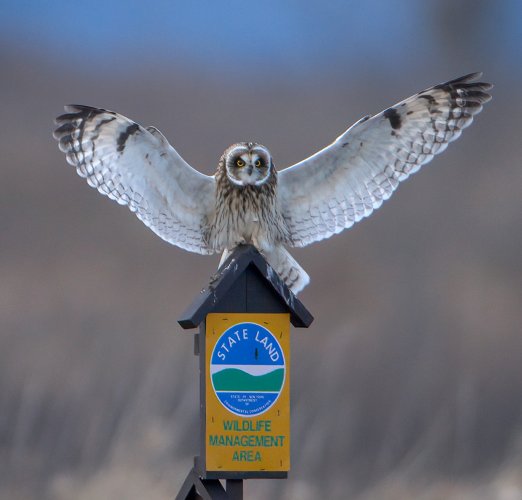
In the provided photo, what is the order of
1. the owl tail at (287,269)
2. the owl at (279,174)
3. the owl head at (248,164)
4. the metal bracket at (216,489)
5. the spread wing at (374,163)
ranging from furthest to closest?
the spread wing at (374,163), the owl at (279,174), the owl tail at (287,269), the owl head at (248,164), the metal bracket at (216,489)

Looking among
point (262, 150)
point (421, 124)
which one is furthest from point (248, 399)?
point (421, 124)

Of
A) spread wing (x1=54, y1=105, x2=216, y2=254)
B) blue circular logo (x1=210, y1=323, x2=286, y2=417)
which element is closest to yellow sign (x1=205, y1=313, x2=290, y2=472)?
blue circular logo (x1=210, y1=323, x2=286, y2=417)

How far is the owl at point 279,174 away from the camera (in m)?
4.03

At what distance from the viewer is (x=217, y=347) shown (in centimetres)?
300

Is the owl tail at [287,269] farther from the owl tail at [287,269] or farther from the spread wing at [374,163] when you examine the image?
the spread wing at [374,163]

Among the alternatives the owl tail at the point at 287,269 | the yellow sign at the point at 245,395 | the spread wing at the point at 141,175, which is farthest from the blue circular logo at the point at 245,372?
the spread wing at the point at 141,175

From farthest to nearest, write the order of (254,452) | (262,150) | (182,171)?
(182,171), (262,150), (254,452)

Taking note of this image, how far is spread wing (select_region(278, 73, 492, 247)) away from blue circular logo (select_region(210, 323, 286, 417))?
1165 mm

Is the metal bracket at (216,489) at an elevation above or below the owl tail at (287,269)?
below

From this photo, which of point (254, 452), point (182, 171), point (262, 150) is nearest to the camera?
point (254, 452)

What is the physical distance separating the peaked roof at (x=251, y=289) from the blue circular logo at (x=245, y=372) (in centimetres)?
9

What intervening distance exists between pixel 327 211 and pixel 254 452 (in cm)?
147

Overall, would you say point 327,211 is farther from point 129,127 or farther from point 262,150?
point 129,127

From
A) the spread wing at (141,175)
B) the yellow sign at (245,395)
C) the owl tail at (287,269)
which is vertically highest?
the spread wing at (141,175)
